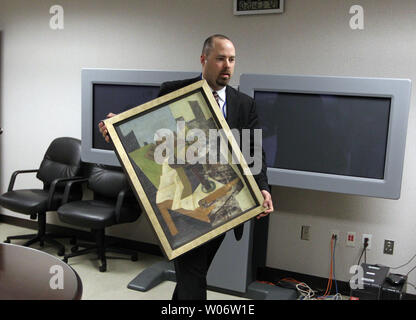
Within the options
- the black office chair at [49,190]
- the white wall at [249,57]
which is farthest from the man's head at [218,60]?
the black office chair at [49,190]

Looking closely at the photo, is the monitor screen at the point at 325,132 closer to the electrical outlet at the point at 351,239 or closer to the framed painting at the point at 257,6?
the electrical outlet at the point at 351,239

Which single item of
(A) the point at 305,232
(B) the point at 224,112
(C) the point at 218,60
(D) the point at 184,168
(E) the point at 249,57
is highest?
(E) the point at 249,57

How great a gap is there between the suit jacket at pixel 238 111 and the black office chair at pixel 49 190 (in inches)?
77.0

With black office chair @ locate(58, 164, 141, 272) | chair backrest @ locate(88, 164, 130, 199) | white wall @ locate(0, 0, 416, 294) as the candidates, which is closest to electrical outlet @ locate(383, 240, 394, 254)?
white wall @ locate(0, 0, 416, 294)

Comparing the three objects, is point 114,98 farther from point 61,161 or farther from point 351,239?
point 351,239

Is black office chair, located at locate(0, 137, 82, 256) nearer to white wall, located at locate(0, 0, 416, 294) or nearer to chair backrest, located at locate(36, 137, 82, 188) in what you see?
chair backrest, located at locate(36, 137, 82, 188)

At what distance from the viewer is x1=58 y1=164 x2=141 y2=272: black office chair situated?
3422mm

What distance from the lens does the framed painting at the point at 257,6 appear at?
3.21 m

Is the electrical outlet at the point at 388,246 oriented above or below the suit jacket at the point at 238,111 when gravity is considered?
below

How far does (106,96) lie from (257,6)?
1289 mm

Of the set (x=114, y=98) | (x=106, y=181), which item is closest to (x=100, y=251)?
(x=106, y=181)

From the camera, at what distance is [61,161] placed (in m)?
4.06

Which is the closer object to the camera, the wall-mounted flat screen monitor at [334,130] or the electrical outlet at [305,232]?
the wall-mounted flat screen monitor at [334,130]

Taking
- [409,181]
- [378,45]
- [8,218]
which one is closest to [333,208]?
[409,181]
